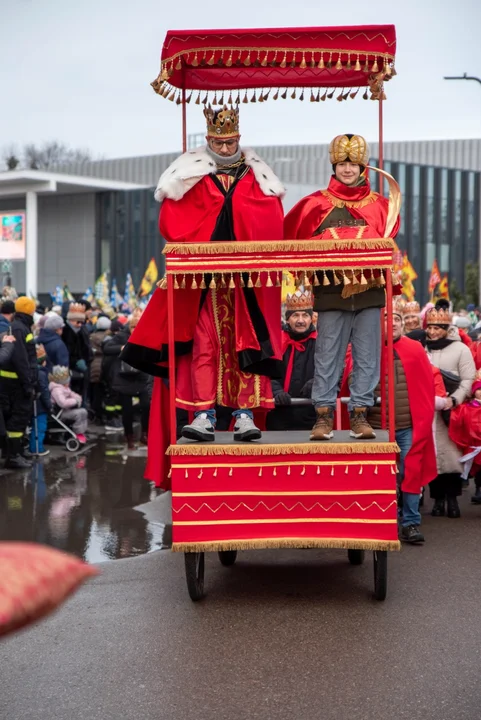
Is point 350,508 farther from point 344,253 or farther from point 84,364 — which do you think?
point 84,364

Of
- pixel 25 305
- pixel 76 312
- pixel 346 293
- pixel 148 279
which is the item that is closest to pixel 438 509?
pixel 346 293

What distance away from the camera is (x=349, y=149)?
6223 millimetres

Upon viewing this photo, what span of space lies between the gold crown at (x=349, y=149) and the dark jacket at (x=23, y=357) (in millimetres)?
6127

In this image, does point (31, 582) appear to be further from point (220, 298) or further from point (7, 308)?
point (7, 308)

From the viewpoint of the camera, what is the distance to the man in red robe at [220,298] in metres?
6.24

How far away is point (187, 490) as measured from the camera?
5.85 metres

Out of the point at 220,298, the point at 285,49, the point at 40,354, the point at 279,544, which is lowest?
the point at 279,544

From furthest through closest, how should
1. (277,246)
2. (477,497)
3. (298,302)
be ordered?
(477,497) → (298,302) → (277,246)

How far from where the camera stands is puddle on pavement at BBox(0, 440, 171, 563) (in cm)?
795

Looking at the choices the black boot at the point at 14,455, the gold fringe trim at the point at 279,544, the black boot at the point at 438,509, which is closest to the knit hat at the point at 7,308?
the black boot at the point at 14,455

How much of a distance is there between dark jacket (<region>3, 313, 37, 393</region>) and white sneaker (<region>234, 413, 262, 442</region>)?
226 inches

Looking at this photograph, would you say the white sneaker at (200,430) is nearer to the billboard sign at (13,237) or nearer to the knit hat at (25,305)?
the knit hat at (25,305)

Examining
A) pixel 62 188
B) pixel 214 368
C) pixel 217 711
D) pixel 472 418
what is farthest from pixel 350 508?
pixel 62 188

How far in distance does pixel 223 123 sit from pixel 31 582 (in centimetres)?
546
